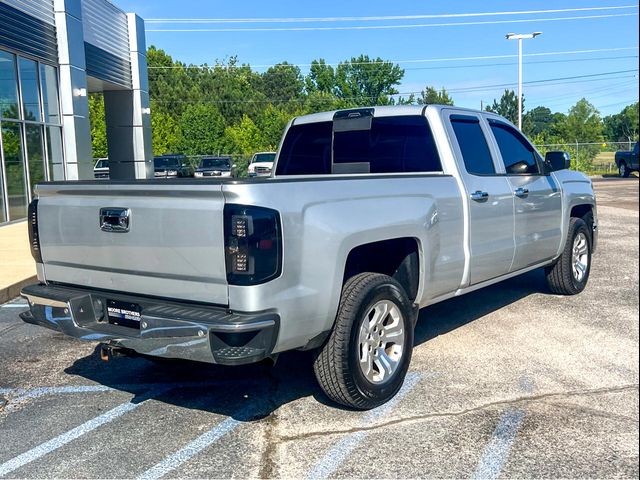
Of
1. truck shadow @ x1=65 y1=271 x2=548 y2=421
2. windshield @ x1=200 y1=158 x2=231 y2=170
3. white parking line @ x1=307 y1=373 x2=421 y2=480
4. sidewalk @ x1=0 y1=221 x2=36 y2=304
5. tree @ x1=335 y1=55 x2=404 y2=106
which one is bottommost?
truck shadow @ x1=65 y1=271 x2=548 y2=421

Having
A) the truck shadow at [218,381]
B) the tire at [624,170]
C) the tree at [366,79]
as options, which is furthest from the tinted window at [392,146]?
the tree at [366,79]

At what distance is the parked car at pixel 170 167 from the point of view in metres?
32.2

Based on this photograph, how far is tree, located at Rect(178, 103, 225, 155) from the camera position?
160 feet

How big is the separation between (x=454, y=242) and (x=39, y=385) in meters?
3.29

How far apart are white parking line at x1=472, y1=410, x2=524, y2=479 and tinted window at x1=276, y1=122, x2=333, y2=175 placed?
2.74m

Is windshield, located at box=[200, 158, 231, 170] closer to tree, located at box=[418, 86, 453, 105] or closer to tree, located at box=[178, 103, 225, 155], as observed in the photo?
tree, located at box=[178, 103, 225, 155]

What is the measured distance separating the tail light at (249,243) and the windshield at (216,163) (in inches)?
1230

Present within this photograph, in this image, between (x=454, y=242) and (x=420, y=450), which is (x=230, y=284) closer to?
(x=420, y=450)

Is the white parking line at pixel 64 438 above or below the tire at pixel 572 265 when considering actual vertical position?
below

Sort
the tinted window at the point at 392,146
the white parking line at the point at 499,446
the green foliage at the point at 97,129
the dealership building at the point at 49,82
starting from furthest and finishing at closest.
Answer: the green foliage at the point at 97,129 → the dealership building at the point at 49,82 → the tinted window at the point at 392,146 → the white parking line at the point at 499,446

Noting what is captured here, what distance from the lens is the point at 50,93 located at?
54.8 feet

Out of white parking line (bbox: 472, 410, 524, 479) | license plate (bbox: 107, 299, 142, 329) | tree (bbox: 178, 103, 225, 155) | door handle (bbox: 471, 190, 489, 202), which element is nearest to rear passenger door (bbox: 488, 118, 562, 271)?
door handle (bbox: 471, 190, 489, 202)

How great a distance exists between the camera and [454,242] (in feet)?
15.6

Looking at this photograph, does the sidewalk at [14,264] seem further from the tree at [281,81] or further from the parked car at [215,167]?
the tree at [281,81]
